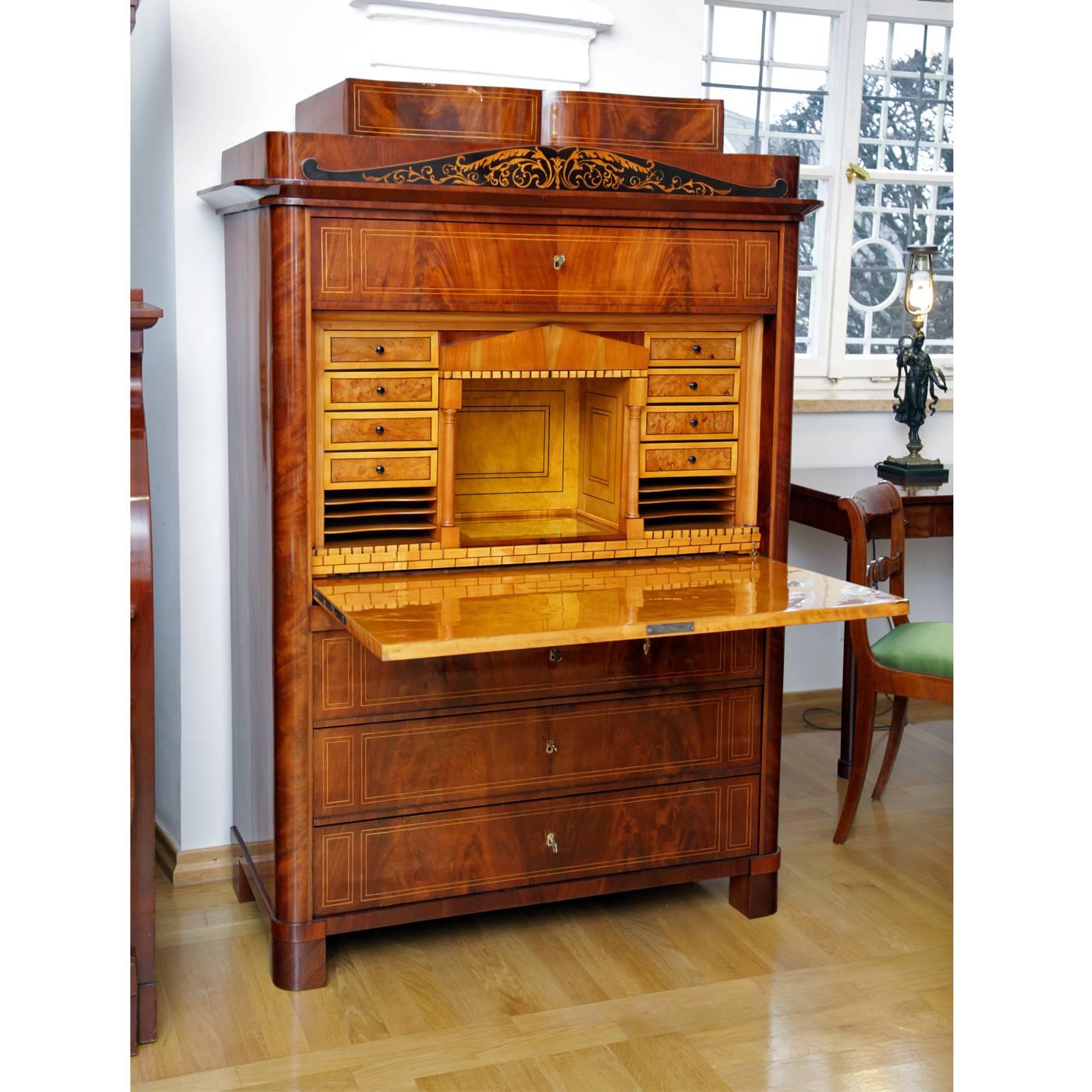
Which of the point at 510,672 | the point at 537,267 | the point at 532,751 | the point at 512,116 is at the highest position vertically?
the point at 512,116

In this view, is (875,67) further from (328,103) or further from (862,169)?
(328,103)

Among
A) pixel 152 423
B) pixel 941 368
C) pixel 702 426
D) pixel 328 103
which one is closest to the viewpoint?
pixel 328 103

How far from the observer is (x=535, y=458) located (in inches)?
124

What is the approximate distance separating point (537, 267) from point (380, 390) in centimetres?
41

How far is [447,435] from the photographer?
267 centimetres

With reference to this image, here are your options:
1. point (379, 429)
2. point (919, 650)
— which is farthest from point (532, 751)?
point (919, 650)

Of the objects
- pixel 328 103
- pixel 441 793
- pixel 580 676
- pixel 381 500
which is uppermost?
pixel 328 103

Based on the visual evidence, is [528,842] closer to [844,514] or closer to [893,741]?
[893,741]

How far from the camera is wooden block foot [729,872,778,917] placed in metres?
3.00

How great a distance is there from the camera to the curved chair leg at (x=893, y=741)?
3699mm

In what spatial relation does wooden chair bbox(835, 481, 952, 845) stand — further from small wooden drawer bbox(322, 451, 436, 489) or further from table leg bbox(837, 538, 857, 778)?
small wooden drawer bbox(322, 451, 436, 489)

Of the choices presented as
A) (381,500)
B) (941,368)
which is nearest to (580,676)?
(381,500)

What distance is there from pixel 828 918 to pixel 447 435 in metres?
1.46

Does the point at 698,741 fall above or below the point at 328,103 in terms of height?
below
